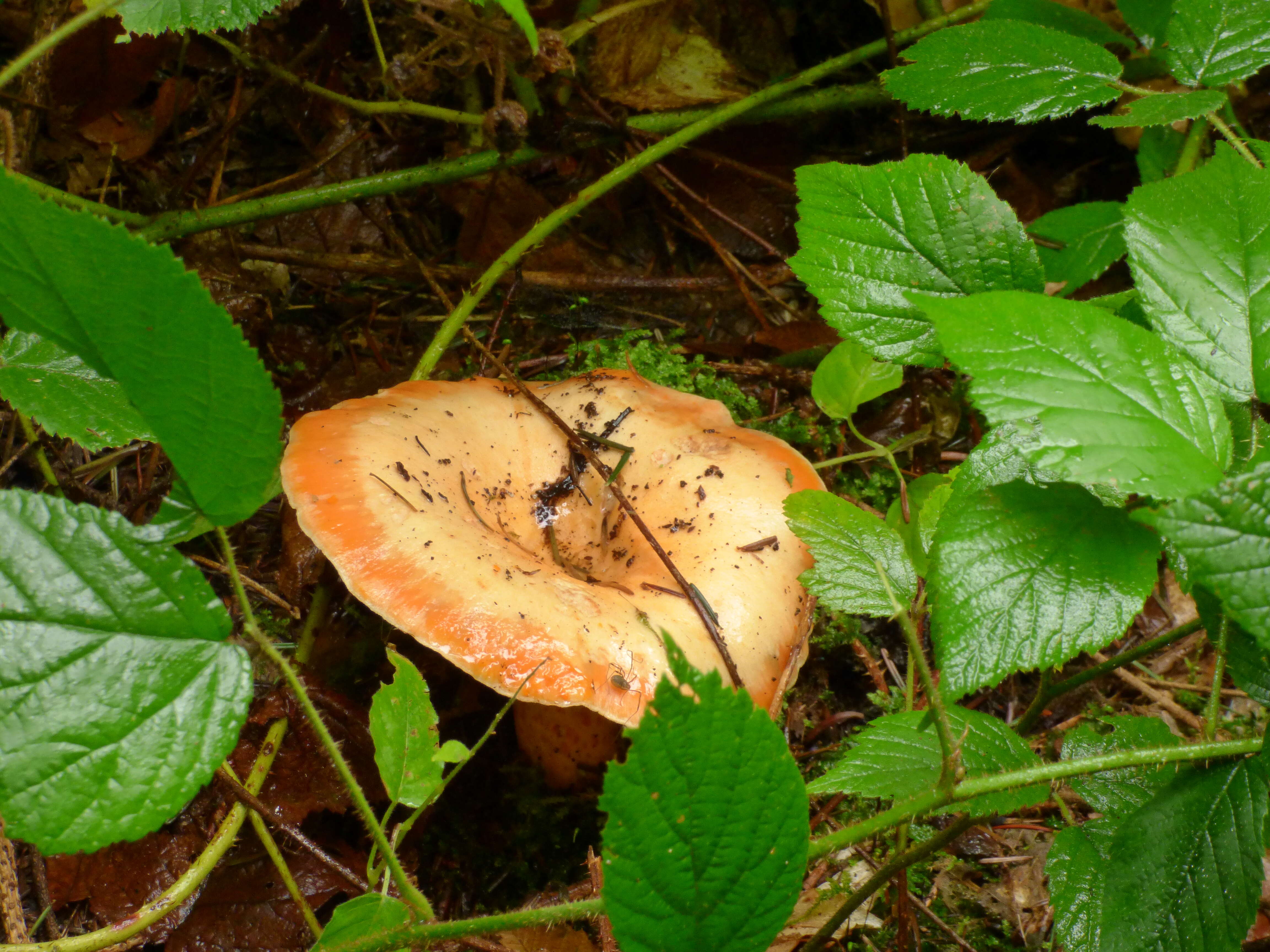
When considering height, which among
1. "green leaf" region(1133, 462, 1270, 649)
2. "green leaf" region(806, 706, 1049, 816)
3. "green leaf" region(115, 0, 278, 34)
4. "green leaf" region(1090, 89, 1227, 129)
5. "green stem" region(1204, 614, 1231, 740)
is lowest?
"green leaf" region(806, 706, 1049, 816)

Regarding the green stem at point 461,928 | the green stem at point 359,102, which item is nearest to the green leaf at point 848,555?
the green stem at point 461,928

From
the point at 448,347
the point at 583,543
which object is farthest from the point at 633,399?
the point at 448,347

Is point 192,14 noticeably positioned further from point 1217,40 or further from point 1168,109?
point 1217,40

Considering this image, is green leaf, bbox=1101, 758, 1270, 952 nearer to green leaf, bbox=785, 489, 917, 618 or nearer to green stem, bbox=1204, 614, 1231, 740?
green stem, bbox=1204, 614, 1231, 740

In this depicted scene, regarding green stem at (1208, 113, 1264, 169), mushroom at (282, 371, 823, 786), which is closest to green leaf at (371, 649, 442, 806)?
mushroom at (282, 371, 823, 786)

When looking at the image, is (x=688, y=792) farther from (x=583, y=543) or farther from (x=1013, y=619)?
(x=583, y=543)

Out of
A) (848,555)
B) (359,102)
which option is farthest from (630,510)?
(359,102)
